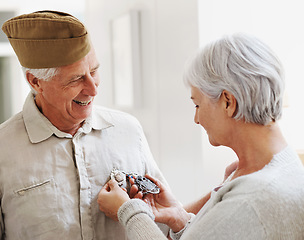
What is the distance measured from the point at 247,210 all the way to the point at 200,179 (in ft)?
5.17

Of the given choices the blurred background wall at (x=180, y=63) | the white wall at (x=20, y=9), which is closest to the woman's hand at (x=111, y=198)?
the blurred background wall at (x=180, y=63)

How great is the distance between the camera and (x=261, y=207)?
47.1 inches

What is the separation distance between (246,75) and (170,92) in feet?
5.80

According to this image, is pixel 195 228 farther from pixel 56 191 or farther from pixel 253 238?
pixel 56 191

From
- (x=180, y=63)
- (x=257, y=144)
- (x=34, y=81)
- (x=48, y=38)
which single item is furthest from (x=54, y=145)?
(x=180, y=63)

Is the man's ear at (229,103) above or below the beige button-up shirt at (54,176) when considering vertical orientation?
above

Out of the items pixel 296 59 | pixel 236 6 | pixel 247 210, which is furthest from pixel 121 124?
pixel 296 59

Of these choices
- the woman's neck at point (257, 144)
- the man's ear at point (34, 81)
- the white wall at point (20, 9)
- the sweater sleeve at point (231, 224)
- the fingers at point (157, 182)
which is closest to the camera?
A: the sweater sleeve at point (231, 224)

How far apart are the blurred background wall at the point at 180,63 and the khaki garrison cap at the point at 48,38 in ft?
4.09

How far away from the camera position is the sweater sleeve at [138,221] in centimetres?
140

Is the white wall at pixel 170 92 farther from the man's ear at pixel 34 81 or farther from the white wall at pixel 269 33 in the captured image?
the man's ear at pixel 34 81

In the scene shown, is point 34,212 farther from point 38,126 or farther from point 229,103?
point 229,103

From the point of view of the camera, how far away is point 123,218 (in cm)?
149

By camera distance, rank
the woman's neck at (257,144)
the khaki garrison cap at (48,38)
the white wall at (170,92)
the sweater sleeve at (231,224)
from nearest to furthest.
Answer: the sweater sleeve at (231,224)
the woman's neck at (257,144)
the khaki garrison cap at (48,38)
the white wall at (170,92)
